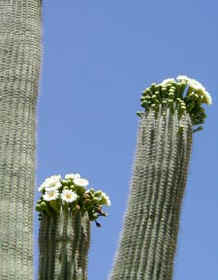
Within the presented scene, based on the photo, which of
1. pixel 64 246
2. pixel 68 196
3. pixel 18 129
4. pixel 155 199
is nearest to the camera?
pixel 155 199

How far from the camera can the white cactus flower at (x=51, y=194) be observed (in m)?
6.34

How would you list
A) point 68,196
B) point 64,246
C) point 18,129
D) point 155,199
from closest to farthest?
1. point 155,199
2. point 64,246
3. point 68,196
4. point 18,129

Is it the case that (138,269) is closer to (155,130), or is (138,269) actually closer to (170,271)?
(170,271)

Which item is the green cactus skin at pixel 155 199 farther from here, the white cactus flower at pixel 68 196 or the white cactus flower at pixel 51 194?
the white cactus flower at pixel 51 194

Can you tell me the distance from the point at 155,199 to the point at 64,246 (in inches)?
28.8

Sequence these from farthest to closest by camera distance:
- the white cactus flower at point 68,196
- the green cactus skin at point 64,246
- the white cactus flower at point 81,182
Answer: the white cactus flower at point 81,182
the white cactus flower at point 68,196
the green cactus skin at point 64,246

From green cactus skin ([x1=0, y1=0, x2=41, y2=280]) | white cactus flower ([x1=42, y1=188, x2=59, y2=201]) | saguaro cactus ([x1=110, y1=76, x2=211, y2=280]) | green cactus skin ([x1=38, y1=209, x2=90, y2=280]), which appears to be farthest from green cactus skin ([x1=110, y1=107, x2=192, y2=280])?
green cactus skin ([x1=0, y1=0, x2=41, y2=280])

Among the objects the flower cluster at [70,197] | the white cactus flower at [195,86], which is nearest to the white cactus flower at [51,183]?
the flower cluster at [70,197]

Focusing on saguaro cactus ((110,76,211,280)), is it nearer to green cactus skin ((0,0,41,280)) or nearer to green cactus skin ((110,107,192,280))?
green cactus skin ((110,107,192,280))

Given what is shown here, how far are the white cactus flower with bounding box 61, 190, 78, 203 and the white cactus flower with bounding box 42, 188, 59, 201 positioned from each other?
68mm

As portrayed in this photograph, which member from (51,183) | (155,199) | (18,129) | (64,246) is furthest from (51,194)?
(155,199)

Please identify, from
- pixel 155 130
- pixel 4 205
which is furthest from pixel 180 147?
pixel 4 205

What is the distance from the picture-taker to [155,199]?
5973mm

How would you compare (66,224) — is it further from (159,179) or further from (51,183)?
(159,179)
